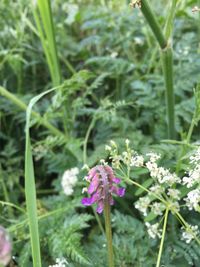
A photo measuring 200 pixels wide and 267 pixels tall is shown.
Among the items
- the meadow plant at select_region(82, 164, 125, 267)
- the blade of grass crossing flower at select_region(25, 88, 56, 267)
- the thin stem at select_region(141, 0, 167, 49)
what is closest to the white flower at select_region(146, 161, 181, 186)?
the meadow plant at select_region(82, 164, 125, 267)

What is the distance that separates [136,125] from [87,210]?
0.93 feet

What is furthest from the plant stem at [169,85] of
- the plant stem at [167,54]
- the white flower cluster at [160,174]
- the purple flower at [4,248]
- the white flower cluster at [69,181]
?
the purple flower at [4,248]

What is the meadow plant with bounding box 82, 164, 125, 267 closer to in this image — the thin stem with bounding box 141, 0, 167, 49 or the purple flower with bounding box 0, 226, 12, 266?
the purple flower with bounding box 0, 226, 12, 266

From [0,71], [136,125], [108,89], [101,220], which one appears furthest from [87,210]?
[0,71]

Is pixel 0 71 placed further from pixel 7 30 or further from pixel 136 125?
pixel 136 125

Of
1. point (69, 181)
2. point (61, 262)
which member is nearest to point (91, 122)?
point (69, 181)

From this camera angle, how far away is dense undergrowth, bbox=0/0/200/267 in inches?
44.6

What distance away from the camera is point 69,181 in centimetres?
137

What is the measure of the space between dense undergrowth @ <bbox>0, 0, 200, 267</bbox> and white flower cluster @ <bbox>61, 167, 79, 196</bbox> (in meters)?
0.03

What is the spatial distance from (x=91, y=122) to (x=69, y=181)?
0.35m

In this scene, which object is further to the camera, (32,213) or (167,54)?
(167,54)

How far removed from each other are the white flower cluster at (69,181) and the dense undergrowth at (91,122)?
28mm

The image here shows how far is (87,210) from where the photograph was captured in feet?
4.84

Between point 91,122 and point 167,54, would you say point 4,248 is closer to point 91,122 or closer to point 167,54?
point 167,54
